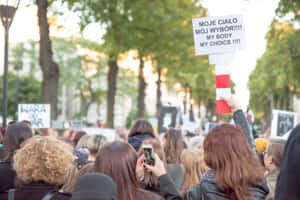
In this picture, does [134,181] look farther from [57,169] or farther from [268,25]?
[268,25]

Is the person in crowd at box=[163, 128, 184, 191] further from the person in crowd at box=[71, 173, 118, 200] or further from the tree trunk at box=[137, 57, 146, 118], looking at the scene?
the tree trunk at box=[137, 57, 146, 118]

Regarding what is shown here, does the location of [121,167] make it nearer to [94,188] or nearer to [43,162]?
[43,162]

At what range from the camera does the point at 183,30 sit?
23.9 m

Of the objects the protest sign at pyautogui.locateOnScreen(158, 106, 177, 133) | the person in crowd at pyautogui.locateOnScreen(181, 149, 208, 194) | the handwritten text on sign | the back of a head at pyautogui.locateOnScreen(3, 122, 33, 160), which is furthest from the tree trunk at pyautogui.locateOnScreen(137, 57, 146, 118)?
the person in crowd at pyautogui.locateOnScreen(181, 149, 208, 194)

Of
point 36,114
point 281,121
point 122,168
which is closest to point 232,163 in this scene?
point 122,168

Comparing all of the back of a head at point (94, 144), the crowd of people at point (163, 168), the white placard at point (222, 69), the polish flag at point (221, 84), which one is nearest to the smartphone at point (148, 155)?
the crowd of people at point (163, 168)

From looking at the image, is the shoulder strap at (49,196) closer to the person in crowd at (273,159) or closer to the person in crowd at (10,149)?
the person in crowd at (10,149)

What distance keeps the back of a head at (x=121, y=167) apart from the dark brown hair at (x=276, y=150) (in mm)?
1081

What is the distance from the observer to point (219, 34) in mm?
5102

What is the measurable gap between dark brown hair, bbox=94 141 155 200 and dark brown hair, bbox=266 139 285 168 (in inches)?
39.4

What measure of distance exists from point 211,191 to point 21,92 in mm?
55462

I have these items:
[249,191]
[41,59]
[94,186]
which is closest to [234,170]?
[249,191]

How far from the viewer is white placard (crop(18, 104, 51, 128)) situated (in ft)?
38.7

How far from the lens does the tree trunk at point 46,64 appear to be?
1547cm
